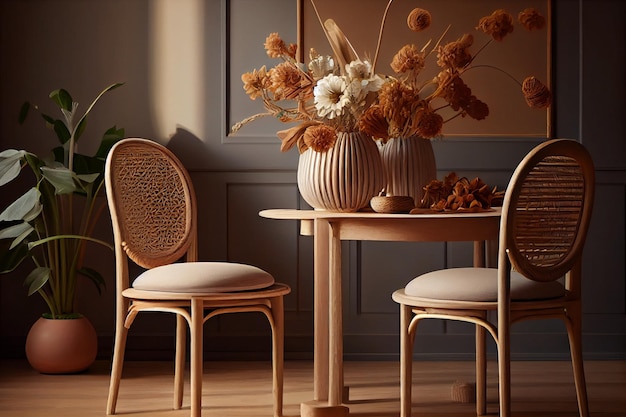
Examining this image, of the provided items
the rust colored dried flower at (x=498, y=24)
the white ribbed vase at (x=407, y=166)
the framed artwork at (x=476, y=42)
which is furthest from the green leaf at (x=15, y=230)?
the rust colored dried flower at (x=498, y=24)

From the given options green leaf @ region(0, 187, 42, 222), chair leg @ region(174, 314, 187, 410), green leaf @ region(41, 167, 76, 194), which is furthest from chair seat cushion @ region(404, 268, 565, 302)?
green leaf @ region(0, 187, 42, 222)

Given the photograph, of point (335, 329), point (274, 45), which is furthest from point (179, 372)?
point (274, 45)

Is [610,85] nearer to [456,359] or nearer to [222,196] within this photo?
[456,359]

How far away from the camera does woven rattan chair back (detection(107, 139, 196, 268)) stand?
9.69 ft

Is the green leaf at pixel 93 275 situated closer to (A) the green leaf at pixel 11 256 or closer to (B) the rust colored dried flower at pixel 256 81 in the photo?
(A) the green leaf at pixel 11 256

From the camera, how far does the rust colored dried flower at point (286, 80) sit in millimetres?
2709

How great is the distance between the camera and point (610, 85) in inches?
154

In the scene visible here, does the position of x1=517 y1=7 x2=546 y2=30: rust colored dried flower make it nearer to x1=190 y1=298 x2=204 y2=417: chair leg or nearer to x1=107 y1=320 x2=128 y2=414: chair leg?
x1=190 y1=298 x2=204 y2=417: chair leg

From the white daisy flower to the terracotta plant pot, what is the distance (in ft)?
5.16

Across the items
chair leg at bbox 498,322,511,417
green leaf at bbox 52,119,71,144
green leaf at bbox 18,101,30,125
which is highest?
green leaf at bbox 18,101,30,125

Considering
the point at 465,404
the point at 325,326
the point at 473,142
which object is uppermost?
the point at 473,142

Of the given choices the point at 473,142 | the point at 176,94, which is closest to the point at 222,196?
the point at 176,94

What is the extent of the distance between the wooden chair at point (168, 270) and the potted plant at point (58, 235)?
46 cm

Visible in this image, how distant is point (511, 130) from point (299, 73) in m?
1.48
